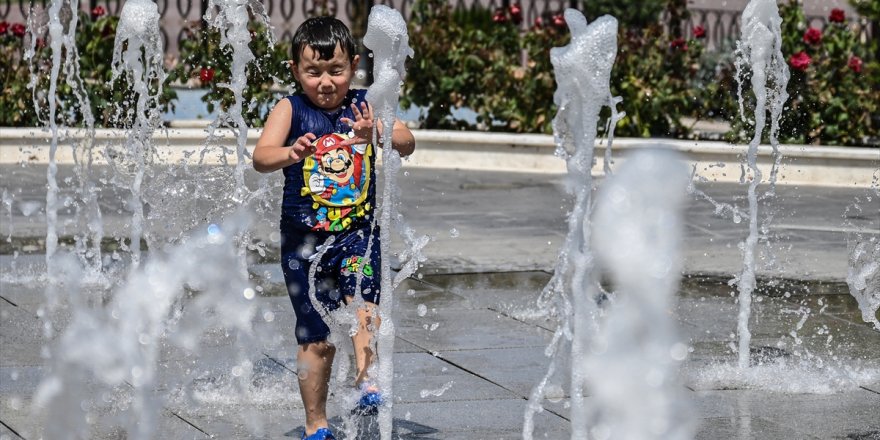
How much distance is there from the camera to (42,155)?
42.9ft

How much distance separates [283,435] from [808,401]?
1891 mm

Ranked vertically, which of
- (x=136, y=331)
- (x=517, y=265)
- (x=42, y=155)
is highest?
(x=136, y=331)

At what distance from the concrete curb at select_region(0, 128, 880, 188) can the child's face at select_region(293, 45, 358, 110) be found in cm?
780

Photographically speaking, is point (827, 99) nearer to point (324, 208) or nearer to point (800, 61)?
point (800, 61)

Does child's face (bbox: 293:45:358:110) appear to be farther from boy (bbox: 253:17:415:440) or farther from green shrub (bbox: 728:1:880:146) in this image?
green shrub (bbox: 728:1:880:146)

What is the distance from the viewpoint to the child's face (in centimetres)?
468

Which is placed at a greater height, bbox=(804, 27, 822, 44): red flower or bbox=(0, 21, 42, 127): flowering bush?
bbox=(804, 27, 822, 44): red flower

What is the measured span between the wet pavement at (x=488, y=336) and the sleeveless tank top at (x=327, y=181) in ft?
2.16

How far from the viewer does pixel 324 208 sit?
4703mm

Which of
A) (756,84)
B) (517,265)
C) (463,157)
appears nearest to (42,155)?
(463,157)

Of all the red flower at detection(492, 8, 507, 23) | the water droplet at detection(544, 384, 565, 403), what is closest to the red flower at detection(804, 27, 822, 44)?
the red flower at detection(492, 8, 507, 23)

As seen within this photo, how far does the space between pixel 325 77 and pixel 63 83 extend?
9.80m

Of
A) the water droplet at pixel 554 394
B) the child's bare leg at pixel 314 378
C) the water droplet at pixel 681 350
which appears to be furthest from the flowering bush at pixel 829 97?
the child's bare leg at pixel 314 378

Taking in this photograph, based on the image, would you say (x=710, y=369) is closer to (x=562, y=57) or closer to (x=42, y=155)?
(x=562, y=57)
